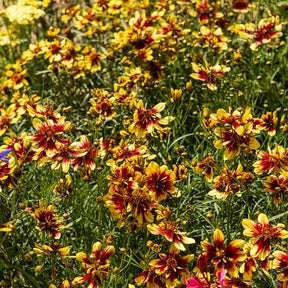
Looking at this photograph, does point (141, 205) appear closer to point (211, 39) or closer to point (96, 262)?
point (96, 262)

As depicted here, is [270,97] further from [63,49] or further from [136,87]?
[63,49]

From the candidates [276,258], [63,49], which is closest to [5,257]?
[276,258]

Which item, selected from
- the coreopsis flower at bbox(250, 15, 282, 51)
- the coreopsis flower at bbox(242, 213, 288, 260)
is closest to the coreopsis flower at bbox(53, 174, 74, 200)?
the coreopsis flower at bbox(242, 213, 288, 260)

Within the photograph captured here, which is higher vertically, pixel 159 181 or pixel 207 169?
pixel 159 181

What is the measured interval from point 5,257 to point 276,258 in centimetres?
114

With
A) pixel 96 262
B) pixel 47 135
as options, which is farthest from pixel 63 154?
pixel 96 262

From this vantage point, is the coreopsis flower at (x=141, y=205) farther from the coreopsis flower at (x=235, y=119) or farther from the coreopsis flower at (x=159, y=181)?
the coreopsis flower at (x=235, y=119)

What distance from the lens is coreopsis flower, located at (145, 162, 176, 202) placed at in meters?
1.66

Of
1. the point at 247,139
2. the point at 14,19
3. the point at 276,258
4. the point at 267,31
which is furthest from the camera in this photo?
the point at 14,19

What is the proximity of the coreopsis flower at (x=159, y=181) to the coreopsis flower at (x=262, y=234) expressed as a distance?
Result: 34cm

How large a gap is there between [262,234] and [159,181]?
1.48 ft

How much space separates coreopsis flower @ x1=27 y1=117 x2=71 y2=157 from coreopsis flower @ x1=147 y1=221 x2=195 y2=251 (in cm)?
55

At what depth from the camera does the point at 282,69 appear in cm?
293

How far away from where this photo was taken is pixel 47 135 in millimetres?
1791
